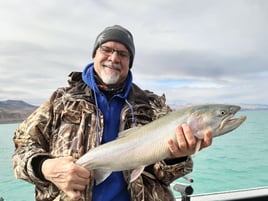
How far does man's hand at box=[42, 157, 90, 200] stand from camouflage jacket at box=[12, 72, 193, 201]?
0.14 metres

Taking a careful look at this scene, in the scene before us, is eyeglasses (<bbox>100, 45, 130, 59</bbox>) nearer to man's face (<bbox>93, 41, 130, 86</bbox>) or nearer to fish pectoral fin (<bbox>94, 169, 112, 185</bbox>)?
man's face (<bbox>93, 41, 130, 86</bbox>)

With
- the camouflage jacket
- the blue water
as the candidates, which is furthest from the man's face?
the blue water

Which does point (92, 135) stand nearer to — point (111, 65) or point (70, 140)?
point (70, 140)

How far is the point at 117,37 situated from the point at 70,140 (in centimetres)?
88

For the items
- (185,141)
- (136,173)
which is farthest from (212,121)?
(136,173)

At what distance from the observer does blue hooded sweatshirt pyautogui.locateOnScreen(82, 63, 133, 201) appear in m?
2.25

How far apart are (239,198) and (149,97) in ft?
5.73

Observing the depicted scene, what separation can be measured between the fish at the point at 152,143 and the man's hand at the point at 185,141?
26 millimetres

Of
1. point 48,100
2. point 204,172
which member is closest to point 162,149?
point 48,100

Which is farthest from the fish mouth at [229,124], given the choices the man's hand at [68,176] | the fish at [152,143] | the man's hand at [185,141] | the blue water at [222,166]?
the blue water at [222,166]

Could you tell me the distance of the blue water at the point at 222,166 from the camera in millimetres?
6430

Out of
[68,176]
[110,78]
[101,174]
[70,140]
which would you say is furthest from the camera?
[110,78]

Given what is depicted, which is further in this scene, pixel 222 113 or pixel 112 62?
pixel 112 62

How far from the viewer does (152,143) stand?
210cm
